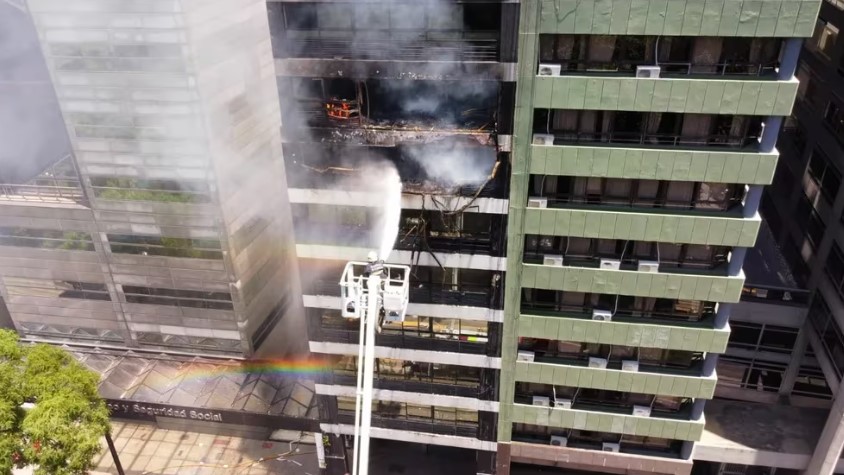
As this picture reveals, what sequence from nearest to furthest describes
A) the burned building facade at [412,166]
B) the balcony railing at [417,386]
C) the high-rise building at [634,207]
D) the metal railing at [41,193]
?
the high-rise building at [634,207] < the burned building facade at [412,166] < the balcony railing at [417,386] < the metal railing at [41,193]

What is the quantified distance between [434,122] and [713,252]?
10.1m

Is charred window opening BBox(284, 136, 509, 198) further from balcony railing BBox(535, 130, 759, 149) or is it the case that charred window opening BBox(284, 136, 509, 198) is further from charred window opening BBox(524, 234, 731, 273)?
charred window opening BBox(524, 234, 731, 273)

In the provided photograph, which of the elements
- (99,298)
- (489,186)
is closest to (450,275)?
(489,186)

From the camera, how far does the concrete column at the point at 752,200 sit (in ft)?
60.5

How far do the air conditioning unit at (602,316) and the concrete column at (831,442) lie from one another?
9.06 m

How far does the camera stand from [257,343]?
32406 mm

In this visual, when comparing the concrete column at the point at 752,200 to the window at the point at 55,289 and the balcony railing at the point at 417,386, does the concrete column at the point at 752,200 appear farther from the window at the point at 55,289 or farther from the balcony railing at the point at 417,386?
the window at the point at 55,289

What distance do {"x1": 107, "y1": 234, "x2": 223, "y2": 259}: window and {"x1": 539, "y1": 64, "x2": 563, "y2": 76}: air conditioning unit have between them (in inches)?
704

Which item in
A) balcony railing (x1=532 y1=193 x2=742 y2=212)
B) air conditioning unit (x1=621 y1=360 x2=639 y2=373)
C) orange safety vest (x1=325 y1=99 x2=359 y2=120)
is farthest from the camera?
air conditioning unit (x1=621 y1=360 x2=639 y2=373)

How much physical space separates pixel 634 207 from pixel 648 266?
1999 millimetres

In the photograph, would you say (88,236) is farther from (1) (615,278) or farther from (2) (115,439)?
(1) (615,278)

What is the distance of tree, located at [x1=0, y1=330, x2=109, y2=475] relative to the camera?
21.0 metres

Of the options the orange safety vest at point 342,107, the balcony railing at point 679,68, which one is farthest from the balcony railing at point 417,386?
the balcony railing at point 679,68

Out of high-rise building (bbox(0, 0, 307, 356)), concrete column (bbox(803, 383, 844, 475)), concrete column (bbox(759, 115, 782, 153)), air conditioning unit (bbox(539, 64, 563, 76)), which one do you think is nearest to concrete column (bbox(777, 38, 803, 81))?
concrete column (bbox(759, 115, 782, 153))
